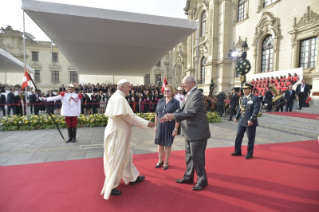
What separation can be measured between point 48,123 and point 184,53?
27.6m

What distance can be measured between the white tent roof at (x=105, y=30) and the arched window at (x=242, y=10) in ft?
41.2

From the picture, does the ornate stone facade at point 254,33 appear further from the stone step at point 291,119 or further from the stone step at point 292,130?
the stone step at point 292,130

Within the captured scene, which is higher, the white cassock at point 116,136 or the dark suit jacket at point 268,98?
the dark suit jacket at point 268,98

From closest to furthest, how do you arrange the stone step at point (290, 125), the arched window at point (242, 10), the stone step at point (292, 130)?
the stone step at point (292, 130), the stone step at point (290, 125), the arched window at point (242, 10)

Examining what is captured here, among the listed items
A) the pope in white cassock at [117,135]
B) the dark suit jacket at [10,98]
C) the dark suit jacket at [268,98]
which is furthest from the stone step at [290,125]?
the dark suit jacket at [10,98]

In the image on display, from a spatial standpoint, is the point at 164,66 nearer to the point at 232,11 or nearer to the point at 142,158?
the point at 232,11

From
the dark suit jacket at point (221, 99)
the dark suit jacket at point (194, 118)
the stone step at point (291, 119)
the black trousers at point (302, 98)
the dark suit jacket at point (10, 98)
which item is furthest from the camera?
the dark suit jacket at point (221, 99)

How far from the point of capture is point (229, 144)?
5.95 meters

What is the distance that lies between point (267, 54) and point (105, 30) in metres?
15.3

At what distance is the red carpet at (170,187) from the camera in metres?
2.64

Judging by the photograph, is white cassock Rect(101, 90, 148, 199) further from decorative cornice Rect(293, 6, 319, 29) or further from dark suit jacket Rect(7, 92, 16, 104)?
decorative cornice Rect(293, 6, 319, 29)

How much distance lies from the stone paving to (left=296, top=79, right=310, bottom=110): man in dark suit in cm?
507

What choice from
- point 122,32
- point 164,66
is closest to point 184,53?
point 164,66

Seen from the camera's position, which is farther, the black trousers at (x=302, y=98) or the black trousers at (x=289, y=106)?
the black trousers at (x=302, y=98)
